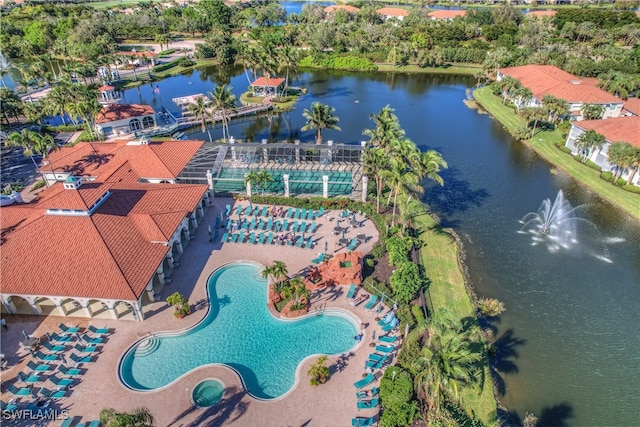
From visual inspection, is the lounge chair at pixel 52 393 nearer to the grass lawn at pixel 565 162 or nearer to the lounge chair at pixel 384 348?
the lounge chair at pixel 384 348

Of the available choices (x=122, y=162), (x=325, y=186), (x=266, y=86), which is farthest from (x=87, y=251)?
(x=266, y=86)

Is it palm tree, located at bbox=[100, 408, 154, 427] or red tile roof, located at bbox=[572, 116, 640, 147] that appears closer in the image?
palm tree, located at bbox=[100, 408, 154, 427]

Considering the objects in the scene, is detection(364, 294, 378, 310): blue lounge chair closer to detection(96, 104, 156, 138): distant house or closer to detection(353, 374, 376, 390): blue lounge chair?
detection(353, 374, 376, 390): blue lounge chair

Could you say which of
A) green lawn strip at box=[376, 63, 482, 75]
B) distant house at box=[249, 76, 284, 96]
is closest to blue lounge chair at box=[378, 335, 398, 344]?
distant house at box=[249, 76, 284, 96]

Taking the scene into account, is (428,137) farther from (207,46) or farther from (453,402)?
(207,46)

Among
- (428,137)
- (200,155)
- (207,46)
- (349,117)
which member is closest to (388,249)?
(200,155)

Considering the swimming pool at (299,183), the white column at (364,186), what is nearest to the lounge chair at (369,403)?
the white column at (364,186)
